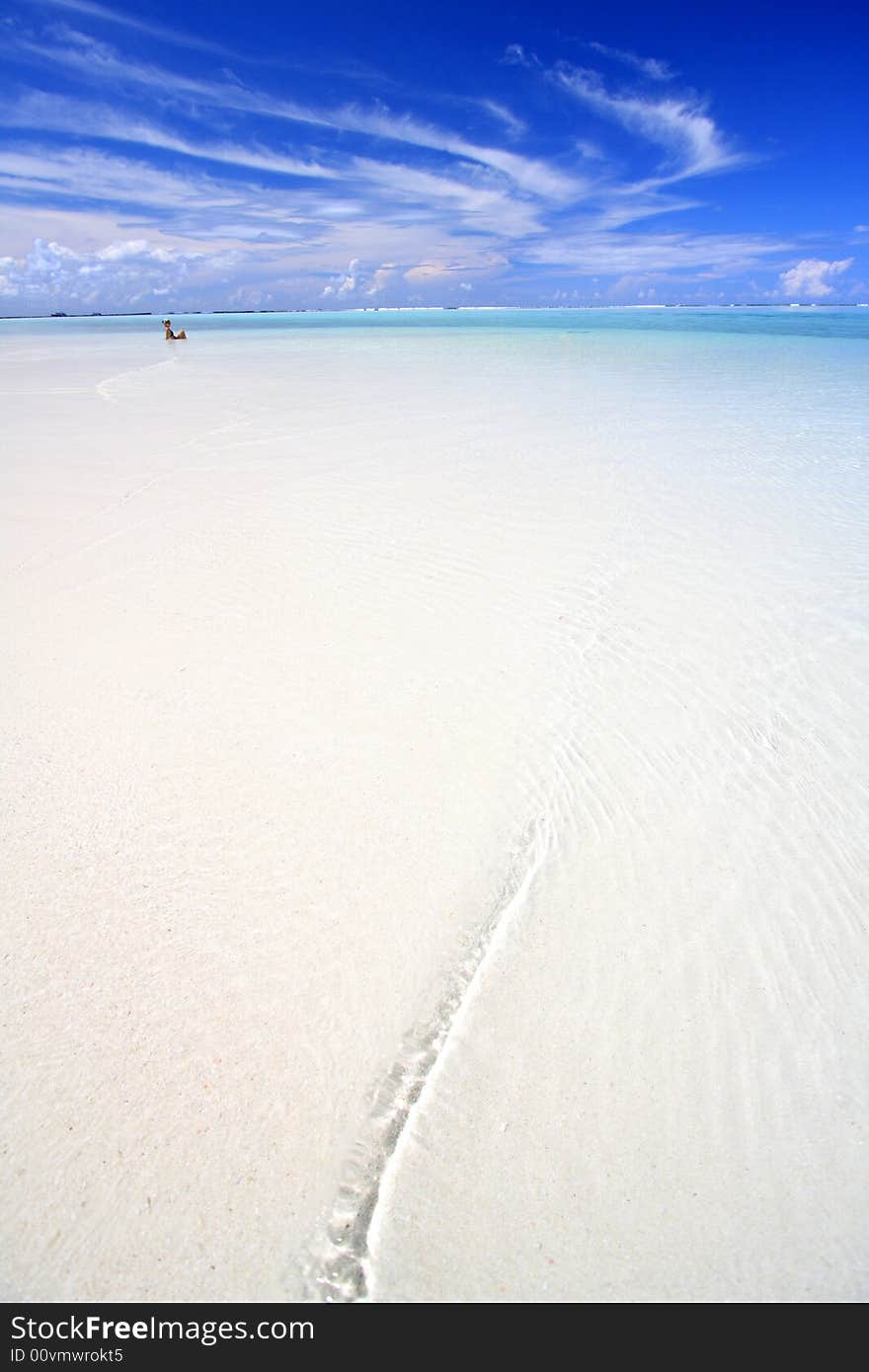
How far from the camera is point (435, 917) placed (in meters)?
2.57

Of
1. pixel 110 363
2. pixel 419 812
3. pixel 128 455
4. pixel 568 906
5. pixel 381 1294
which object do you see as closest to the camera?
pixel 381 1294

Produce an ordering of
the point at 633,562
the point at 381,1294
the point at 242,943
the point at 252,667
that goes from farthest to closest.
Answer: the point at 633,562 → the point at 252,667 → the point at 242,943 → the point at 381,1294

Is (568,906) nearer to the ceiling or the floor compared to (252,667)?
nearer to the floor

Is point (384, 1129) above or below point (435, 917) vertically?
below

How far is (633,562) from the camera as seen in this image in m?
5.57

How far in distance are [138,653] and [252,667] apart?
0.73 metres

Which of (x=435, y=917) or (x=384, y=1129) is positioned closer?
(x=384, y=1129)

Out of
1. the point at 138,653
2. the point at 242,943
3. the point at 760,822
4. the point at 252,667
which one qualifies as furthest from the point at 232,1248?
the point at 138,653

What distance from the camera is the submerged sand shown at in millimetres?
1746

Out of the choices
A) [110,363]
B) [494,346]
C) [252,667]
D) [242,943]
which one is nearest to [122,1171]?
[242,943]

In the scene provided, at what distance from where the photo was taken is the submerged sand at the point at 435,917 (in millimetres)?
1746

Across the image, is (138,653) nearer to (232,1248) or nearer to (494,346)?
(232,1248)

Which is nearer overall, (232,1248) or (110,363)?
(232,1248)

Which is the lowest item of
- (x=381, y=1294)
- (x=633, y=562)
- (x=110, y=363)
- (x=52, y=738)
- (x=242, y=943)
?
(x=381, y=1294)
